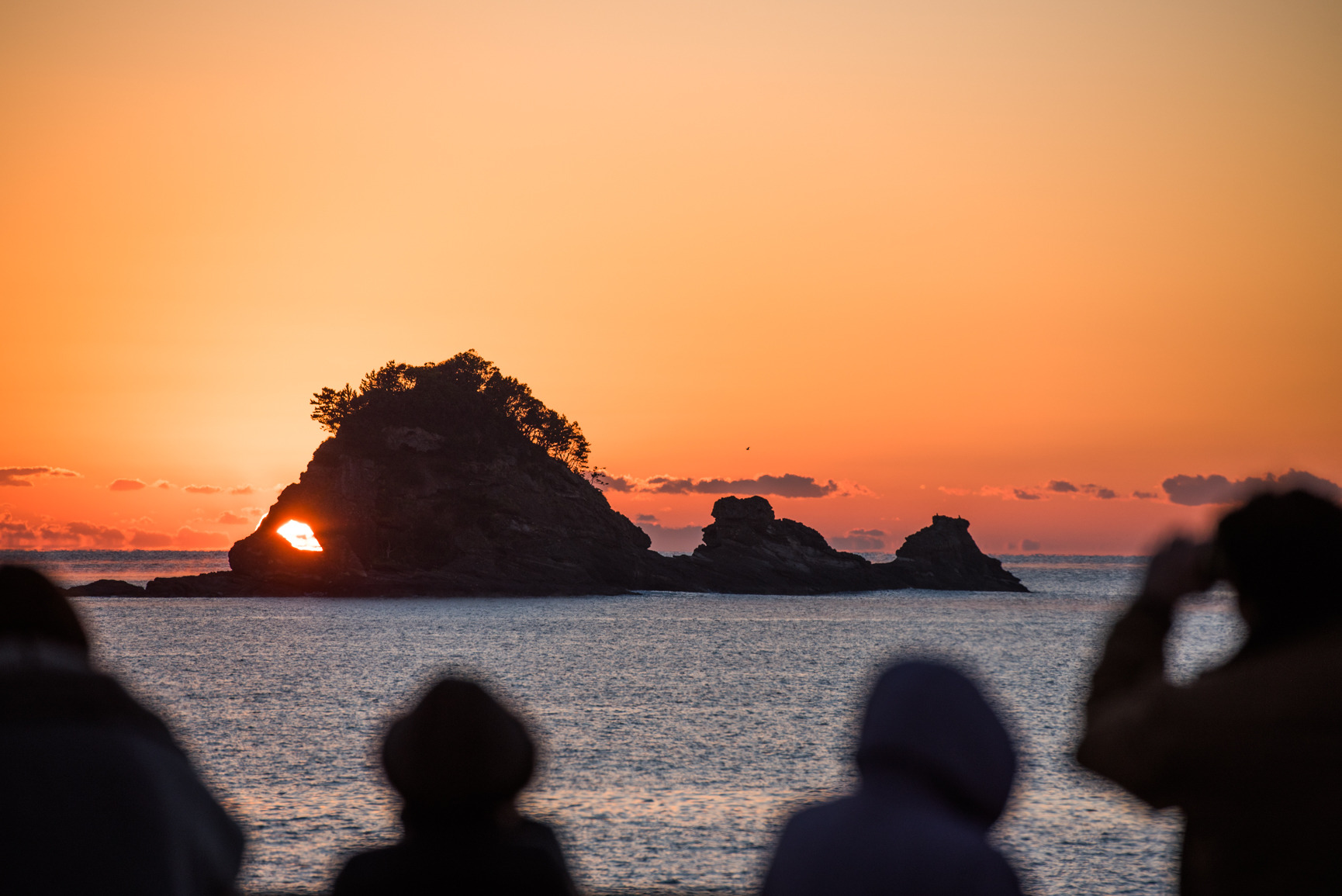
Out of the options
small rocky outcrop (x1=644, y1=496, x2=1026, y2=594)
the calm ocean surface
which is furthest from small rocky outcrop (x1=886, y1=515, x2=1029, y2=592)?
the calm ocean surface

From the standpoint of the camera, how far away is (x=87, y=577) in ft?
556

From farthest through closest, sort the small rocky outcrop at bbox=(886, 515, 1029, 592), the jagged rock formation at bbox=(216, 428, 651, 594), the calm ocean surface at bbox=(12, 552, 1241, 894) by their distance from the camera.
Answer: the small rocky outcrop at bbox=(886, 515, 1029, 592) → the jagged rock formation at bbox=(216, 428, 651, 594) → the calm ocean surface at bbox=(12, 552, 1241, 894)

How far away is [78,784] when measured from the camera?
245 cm

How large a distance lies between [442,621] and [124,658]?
82.5 feet

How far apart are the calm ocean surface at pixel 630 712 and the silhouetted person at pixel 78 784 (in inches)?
78.9

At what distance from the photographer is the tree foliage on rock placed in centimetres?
9694

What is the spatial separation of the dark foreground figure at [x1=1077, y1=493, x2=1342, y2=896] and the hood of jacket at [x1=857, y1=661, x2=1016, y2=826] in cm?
22

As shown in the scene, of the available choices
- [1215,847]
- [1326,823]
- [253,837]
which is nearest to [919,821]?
[1215,847]

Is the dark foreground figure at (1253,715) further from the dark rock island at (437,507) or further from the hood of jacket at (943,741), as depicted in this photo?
the dark rock island at (437,507)

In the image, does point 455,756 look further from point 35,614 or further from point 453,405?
point 453,405

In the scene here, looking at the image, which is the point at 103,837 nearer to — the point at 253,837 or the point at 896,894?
the point at 896,894

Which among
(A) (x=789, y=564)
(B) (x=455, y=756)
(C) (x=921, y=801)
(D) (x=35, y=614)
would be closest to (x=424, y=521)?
(A) (x=789, y=564)

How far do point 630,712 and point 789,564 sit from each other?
3188 inches

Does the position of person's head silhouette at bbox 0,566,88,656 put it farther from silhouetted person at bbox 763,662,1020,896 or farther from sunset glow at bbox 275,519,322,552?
sunset glow at bbox 275,519,322,552
